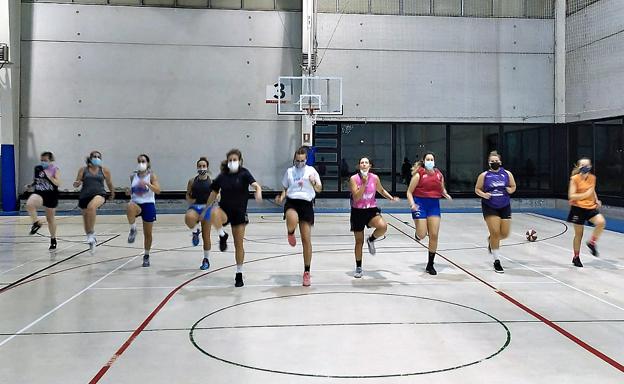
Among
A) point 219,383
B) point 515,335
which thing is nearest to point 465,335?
point 515,335

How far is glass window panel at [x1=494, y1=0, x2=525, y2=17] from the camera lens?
22.9 metres

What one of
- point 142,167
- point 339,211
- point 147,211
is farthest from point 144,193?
point 339,211

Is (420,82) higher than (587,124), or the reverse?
(420,82)

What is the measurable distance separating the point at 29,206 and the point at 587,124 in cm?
1907

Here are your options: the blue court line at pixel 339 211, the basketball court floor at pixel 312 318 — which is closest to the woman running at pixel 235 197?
the basketball court floor at pixel 312 318

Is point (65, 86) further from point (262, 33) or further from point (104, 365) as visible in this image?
point (104, 365)

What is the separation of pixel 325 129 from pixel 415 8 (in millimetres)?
6234

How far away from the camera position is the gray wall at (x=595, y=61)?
60.5 ft

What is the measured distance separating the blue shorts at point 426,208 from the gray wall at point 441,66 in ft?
44.7

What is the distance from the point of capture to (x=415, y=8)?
22562 mm

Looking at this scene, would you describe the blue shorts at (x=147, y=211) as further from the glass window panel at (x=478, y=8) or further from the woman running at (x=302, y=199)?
the glass window panel at (x=478, y=8)

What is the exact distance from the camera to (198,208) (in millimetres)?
9375

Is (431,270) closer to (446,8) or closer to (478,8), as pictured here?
(446,8)

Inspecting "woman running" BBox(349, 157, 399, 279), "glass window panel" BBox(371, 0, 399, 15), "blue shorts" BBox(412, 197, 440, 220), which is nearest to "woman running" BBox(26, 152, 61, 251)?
"woman running" BBox(349, 157, 399, 279)
